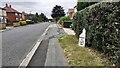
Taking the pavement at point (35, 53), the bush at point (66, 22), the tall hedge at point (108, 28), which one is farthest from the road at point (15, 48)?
the bush at point (66, 22)

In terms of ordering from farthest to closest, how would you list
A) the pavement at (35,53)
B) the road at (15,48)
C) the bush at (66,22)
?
the bush at (66,22) < the road at (15,48) < the pavement at (35,53)

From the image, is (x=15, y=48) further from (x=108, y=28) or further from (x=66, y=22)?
(x=66, y=22)

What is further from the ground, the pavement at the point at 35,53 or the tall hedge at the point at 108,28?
the tall hedge at the point at 108,28

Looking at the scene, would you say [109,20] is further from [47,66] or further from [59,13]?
[59,13]

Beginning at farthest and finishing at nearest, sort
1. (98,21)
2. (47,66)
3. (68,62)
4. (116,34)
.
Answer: (98,21), (68,62), (47,66), (116,34)

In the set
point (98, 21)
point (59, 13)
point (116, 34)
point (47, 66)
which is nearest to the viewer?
point (116, 34)

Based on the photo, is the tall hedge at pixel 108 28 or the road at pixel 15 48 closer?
the tall hedge at pixel 108 28

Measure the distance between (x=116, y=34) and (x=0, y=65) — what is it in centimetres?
428

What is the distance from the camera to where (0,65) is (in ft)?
25.7

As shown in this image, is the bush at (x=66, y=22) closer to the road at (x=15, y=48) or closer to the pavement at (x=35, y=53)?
the road at (x=15, y=48)

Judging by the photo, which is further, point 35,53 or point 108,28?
point 35,53

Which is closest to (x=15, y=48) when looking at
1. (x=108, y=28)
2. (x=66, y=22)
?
(x=108, y=28)

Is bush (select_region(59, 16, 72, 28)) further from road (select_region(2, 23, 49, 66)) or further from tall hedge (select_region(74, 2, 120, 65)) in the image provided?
tall hedge (select_region(74, 2, 120, 65))

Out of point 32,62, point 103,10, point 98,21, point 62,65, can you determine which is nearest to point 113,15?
point 103,10
